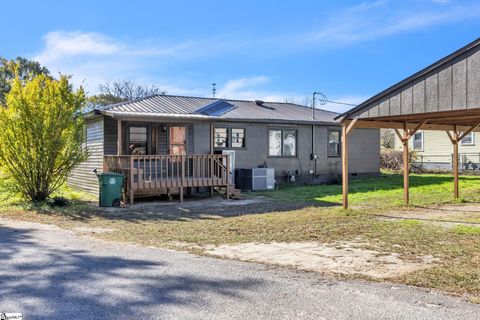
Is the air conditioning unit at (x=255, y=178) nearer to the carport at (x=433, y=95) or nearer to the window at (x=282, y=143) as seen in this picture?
the window at (x=282, y=143)

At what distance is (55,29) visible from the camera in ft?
57.6

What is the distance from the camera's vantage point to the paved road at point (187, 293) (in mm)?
3590

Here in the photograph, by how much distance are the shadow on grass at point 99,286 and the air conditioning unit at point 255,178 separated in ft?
33.9

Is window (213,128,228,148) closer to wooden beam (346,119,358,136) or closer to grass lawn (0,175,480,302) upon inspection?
grass lawn (0,175,480,302)

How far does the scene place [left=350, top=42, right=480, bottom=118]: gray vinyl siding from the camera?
25.8ft

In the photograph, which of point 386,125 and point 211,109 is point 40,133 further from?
point 386,125

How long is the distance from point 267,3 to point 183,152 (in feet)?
18.4

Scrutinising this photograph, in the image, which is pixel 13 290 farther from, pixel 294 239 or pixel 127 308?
pixel 294 239

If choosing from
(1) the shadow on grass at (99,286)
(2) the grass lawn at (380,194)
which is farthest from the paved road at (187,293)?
(2) the grass lawn at (380,194)

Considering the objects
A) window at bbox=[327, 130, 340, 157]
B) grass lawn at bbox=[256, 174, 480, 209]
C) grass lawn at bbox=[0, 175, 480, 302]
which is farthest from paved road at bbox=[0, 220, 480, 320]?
window at bbox=[327, 130, 340, 157]

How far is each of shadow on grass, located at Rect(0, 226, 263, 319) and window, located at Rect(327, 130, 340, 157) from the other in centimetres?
1474

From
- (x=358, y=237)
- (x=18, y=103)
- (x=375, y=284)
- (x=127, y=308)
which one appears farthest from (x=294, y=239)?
(x=18, y=103)

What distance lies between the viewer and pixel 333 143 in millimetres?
19594

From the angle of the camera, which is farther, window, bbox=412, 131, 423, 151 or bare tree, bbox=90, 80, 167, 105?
bare tree, bbox=90, 80, 167, 105
